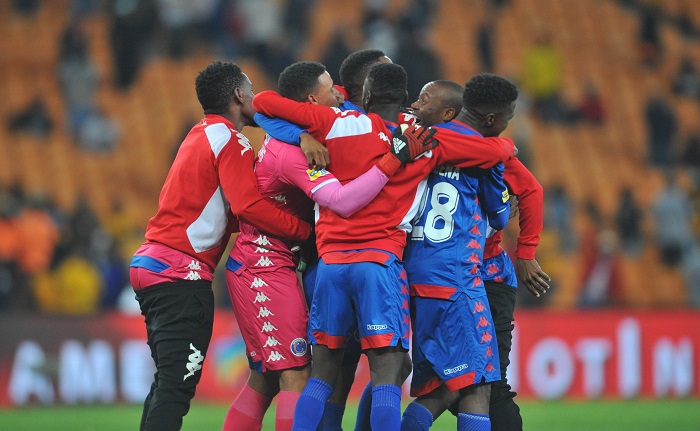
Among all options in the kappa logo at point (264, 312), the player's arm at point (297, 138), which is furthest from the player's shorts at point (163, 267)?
the player's arm at point (297, 138)

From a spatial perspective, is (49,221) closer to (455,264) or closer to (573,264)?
(573,264)

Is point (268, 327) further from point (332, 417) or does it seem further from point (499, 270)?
point (499, 270)

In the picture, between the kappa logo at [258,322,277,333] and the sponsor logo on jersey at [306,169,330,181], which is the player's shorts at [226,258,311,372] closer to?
the kappa logo at [258,322,277,333]

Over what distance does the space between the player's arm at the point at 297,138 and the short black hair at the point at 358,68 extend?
0.56m

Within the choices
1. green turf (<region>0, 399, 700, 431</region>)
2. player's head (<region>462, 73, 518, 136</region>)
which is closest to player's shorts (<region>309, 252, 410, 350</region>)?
player's head (<region>462, 73, 518, 136</region>)

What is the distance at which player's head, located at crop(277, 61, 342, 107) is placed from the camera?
20.6 ft

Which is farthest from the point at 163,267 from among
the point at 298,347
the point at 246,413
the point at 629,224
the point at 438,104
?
the point at 629,224

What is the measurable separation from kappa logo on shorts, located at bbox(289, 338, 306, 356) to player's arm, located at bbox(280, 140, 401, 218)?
0.78 m

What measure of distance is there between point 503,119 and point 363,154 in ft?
2.72

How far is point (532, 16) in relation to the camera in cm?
2091

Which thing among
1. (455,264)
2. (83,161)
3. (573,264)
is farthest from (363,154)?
(83,161)

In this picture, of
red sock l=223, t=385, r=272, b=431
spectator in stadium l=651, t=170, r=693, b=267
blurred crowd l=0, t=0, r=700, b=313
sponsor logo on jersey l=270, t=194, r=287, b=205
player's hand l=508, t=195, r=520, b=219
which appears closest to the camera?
sponsor logo on jersey l=270, t=194, r=287, b=205

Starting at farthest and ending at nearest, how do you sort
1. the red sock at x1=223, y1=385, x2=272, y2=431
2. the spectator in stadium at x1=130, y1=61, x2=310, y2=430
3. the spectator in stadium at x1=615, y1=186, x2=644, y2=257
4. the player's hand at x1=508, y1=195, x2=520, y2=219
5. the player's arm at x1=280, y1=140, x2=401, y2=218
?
the spectator in stadium at x1=615, y1=186, x2=644, y2=257 → the player's hand at x1=508, y1=195, x2=520, y2=219 → the red sock at x1=223, y1=385, x2=272, y2=431 → the spectator in stadium at x1=130, y1=61, x2=310, y2=430 → the player's arm at x1=280, y1=140, x2=401, y2=218

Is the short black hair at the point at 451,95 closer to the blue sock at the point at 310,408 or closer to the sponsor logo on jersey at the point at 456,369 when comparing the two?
the sponsor logo on jersey at the point at 456,369
